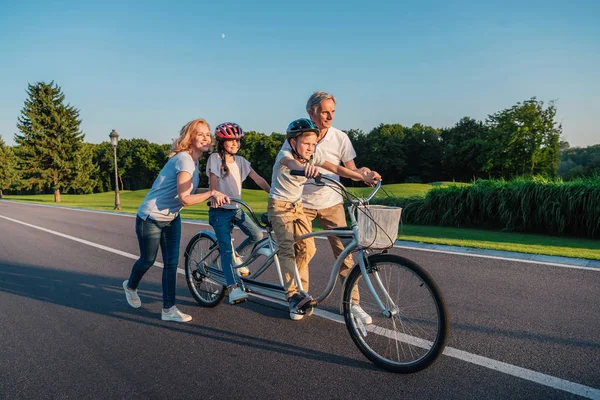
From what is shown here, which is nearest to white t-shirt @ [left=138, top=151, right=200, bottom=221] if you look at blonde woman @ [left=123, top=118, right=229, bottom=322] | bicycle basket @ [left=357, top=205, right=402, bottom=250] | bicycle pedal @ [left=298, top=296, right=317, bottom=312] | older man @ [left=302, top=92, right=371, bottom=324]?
blonde woman @ [left=123, top=118, right=229, bottom=322]

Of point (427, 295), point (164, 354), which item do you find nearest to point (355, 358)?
point (427, 295)

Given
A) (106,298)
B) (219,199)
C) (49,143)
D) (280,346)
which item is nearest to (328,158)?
(219,199)

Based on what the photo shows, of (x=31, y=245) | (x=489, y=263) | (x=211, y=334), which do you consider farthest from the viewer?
(x=31, y=245)

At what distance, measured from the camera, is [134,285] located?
497cm

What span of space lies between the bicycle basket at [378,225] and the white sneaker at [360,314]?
0.71 meters

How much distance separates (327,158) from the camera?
431 centimetres

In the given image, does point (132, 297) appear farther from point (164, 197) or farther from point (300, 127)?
point (300, 127)

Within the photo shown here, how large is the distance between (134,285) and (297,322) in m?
1.99

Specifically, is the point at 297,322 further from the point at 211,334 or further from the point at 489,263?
the point at 489,263

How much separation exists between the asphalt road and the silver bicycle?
7.2 inches

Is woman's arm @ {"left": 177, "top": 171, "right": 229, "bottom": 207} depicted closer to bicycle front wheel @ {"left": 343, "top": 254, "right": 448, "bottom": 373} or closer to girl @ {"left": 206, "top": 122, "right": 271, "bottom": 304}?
girl @ {"left": 206, "top": 122, "right": 271, "bottom": 304}

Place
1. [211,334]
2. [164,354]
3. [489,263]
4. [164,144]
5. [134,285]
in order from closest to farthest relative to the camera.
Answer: [164,354] → [211,334] → [134,285] → [489,263] → [164,144]

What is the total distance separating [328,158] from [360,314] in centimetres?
156

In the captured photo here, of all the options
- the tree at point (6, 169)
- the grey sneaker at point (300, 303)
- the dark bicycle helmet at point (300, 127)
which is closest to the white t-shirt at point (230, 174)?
the dark bicycle helmet at point (300, 127)
